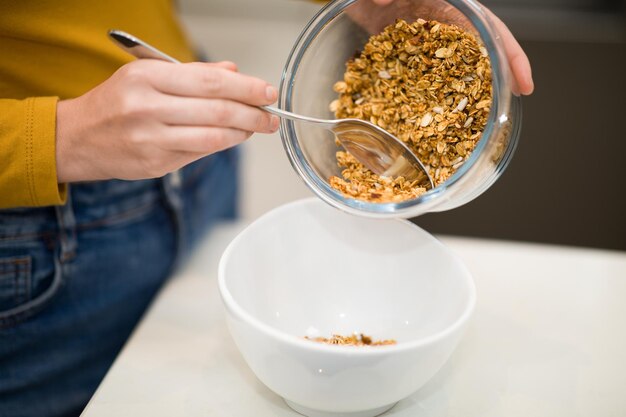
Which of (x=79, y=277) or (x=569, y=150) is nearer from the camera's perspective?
(x=79, y=277)

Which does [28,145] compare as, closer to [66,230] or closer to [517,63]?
[66,230]

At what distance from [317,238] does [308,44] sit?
221mm

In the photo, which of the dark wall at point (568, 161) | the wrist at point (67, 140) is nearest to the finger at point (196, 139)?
the wrist at point (67, 140)

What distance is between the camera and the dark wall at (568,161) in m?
1.47

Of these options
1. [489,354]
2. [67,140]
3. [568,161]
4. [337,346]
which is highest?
[67,140]

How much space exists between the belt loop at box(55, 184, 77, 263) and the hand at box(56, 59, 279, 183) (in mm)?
176

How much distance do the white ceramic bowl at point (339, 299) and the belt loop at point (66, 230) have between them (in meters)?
0.26

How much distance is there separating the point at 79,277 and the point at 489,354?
525 mm

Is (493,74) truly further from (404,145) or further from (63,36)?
(63,36)

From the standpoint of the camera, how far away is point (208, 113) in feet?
1.70

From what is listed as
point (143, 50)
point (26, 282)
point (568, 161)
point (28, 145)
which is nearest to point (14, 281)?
point (26, 282)

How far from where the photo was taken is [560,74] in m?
1.50

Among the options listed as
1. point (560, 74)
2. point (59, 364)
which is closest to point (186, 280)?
point (59, 364)

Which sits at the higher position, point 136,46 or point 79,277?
point 136,46
